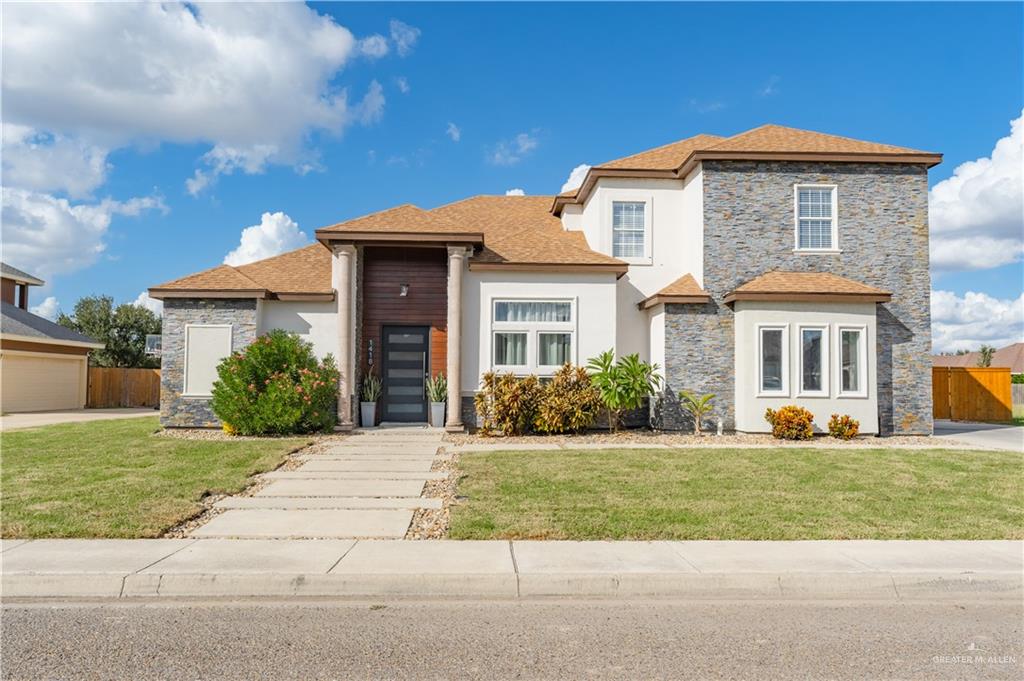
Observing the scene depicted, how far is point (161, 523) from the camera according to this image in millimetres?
7641

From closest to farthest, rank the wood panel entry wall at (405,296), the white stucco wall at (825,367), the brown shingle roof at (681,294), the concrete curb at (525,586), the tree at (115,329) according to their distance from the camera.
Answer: the concrete curb at (525,586)
the white stucco wall at (825,367)
the brown shingle roof at (681,294)
the wood panel entry wall at (405,296)
the tree at (115,329)

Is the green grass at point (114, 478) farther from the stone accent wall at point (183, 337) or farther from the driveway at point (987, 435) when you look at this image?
the driveway at point (987, 435)

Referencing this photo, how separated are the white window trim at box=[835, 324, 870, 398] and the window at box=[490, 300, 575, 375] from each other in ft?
20.0

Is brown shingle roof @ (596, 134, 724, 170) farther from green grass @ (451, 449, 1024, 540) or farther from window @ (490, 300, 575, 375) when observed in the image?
green grass @ (451, 449, 1024, 540)

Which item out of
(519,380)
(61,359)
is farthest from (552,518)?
(61,359)

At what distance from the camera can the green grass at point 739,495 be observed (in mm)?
7617

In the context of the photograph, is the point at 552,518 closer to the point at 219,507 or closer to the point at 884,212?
the point at 219,507

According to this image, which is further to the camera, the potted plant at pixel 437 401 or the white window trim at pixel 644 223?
the white window trim at pixel 644 223

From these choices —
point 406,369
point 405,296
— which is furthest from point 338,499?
point 405,296

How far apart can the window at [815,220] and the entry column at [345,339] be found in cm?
1096

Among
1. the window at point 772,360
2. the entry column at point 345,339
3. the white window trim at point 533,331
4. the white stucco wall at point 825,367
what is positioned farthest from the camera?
the white window trim at point 533,331

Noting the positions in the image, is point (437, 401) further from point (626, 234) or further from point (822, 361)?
point (822, 361)

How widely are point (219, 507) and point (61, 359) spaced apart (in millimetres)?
24180

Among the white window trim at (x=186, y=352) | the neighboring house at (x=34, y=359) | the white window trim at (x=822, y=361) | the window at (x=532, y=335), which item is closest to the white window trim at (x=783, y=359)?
the white window trim at (x=822, y=361)
